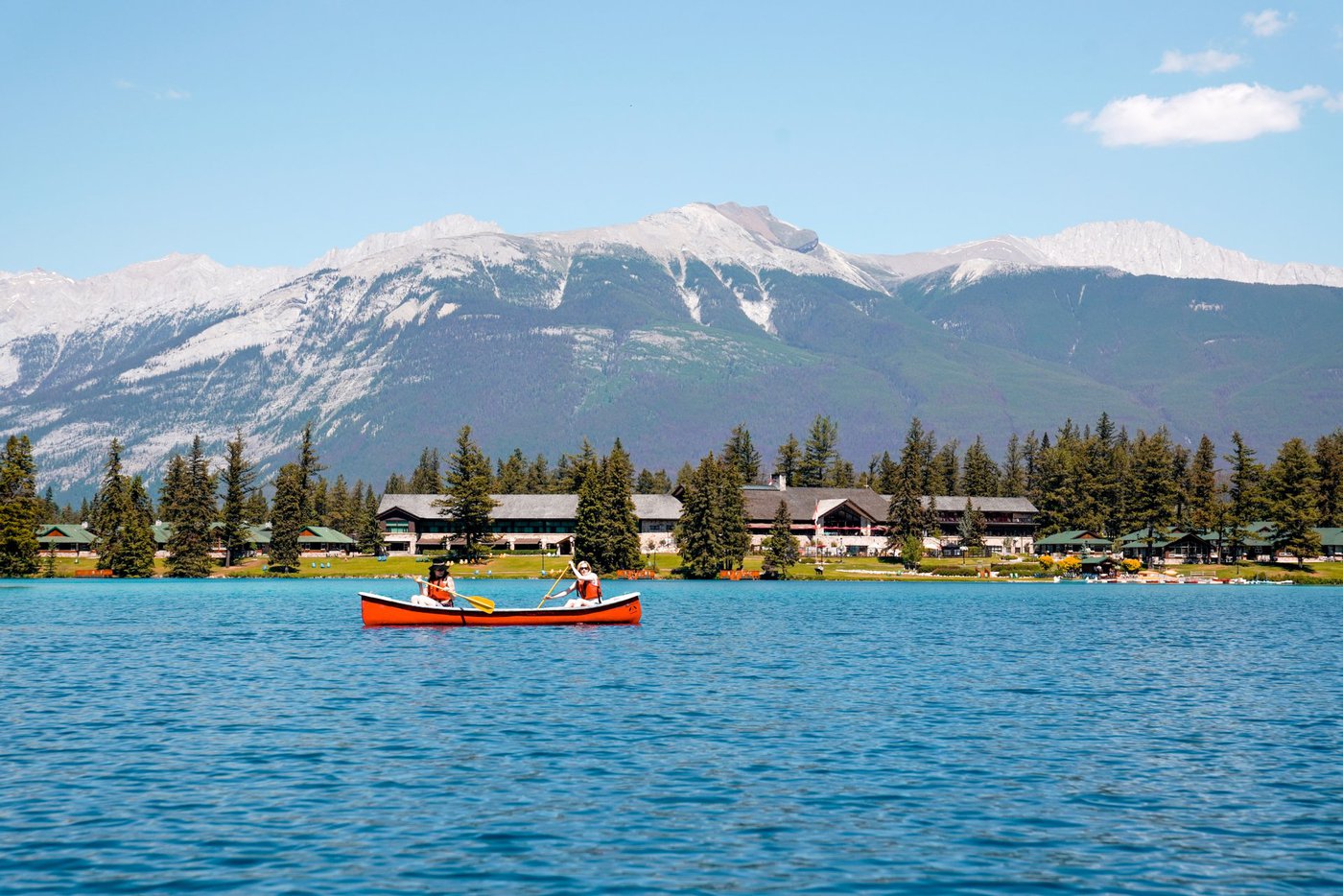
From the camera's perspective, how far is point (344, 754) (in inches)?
1220

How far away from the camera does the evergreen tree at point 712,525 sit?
150125 mm

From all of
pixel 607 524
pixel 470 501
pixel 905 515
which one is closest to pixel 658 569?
pixel 607 524

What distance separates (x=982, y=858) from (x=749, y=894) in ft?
15.2

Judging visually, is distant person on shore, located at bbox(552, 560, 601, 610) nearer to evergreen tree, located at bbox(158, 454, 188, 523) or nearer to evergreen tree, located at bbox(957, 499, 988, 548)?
evergreen tree, located at bbox(158, 454, 188, 523)

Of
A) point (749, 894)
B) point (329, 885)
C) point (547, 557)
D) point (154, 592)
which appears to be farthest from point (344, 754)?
point (547, 557)

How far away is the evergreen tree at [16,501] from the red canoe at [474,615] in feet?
248

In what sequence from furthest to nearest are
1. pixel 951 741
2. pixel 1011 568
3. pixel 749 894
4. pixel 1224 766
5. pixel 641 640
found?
pixel 1011 568
pixel 641 640
pixel 951 741
pixel 1224 766
pixel 749 894

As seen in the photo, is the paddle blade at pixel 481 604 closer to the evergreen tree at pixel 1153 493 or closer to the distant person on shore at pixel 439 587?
the distant person on shore at pixel 439 587

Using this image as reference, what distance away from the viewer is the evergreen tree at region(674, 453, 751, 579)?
150m

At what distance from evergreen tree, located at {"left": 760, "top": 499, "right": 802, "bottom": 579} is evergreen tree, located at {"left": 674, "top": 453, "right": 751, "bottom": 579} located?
334cm

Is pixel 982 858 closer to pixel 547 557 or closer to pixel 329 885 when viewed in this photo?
pixel 329 885

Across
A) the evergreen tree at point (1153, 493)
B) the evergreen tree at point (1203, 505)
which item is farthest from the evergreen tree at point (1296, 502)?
the evergreen tree at point (1153, 493)

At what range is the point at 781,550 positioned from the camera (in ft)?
506

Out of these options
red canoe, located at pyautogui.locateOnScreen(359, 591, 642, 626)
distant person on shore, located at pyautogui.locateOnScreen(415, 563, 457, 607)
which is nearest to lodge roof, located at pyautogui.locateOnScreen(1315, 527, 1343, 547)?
red canoe, located at pyautogui.locateOnScreen(359, 591, 642, 626)
